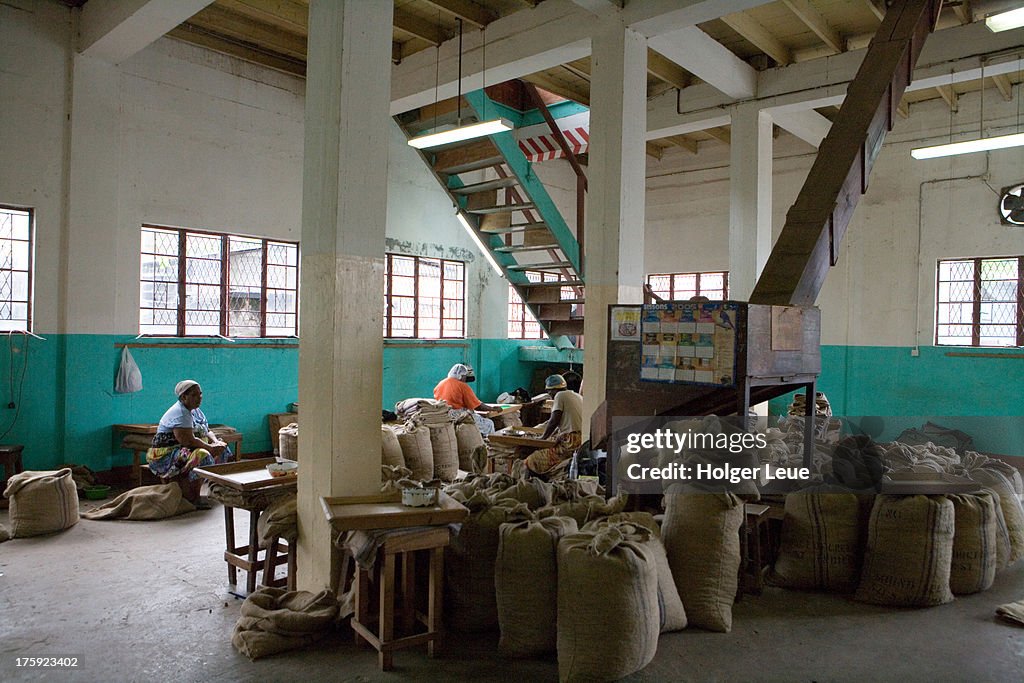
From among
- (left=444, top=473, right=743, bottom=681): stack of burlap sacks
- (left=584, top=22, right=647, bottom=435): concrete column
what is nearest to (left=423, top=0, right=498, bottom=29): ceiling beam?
Result: (left=584, top=22, right=647, bottom=435): concrete column

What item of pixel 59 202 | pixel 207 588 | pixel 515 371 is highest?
pixel 59 202

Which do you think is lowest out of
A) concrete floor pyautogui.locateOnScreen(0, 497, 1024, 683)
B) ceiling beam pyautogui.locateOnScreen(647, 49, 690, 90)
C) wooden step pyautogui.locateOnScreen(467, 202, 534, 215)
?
concrete floor pyautogui.locateOnScreen(0, 497, 1024, 683)

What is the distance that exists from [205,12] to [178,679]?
6561 mm

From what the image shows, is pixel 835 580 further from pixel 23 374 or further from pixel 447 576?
pixel 23 374

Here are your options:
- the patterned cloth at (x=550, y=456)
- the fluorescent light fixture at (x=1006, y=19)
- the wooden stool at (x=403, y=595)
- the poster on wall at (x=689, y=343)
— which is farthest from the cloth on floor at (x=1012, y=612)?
the fluorescent light fixture at (x=1006, y=19)

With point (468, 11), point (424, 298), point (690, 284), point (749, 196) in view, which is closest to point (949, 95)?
point (749, 196)

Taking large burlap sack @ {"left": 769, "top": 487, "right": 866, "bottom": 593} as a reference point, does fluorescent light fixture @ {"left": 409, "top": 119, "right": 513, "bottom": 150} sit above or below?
above

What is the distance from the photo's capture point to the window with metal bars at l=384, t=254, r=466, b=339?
10188 mm

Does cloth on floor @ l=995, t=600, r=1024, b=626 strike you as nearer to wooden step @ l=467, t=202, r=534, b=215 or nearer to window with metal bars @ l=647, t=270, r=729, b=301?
wooden step @ l=467, t=202, r=534, b=215

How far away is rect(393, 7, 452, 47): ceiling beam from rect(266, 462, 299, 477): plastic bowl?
4745 mm

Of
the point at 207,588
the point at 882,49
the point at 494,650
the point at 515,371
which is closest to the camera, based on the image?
the point at 494,650

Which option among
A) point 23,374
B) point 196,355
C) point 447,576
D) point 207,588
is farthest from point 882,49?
point 23,374

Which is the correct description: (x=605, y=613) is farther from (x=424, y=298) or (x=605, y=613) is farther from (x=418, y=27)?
(x=424, y=298)

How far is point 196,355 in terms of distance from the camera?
25.8ft
